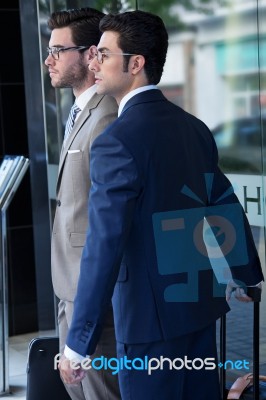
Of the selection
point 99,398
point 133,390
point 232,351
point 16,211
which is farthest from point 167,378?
point 16,211

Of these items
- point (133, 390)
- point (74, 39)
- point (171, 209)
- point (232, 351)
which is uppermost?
point (74, 39)

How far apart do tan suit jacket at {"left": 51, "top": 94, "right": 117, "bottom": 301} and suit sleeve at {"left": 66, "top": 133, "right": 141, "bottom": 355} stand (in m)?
0.62

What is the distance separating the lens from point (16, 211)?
19.9 ft

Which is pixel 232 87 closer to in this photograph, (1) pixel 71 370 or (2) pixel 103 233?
(2) pixel 103 233

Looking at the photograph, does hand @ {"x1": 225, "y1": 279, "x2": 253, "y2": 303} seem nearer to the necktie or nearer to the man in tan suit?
the man in tan suit

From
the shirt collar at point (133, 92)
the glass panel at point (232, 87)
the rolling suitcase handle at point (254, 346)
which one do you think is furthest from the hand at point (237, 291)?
the glass panel at point (232, 87)

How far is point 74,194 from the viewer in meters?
2.89

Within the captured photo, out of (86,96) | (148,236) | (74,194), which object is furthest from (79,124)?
(148,236)

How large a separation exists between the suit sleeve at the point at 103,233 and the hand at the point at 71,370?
5 cm

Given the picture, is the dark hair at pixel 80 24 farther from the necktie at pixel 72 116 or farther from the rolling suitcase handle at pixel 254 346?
the rolling suitcase handle at pixel 254 346

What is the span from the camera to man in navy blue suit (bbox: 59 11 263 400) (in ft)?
7.29

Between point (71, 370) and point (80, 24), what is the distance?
4.70 feet

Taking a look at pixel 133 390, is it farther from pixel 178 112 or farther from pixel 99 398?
pixel 178 112

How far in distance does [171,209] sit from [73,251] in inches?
27.2
